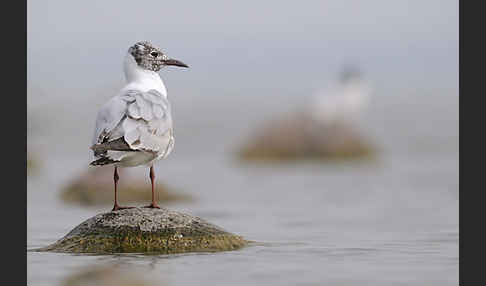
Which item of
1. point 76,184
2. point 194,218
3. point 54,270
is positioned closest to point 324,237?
point 194,218

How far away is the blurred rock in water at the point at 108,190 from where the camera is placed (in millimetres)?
17938

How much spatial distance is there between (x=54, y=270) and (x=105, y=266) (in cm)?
49

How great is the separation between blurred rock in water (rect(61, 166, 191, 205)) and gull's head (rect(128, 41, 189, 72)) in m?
6.18

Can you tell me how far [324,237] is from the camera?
13320 mm

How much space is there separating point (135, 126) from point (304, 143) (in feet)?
55.8

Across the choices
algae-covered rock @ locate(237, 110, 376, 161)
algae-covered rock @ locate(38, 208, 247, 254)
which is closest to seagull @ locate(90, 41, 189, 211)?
algae-covered rock @ locate(38, 208, 247, 254)

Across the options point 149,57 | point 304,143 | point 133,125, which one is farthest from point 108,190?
point 304,143

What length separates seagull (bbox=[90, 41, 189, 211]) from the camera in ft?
35.7

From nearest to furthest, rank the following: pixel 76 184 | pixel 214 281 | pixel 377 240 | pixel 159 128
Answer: pixel 214 281
pixel 159 128
pixel 377 240
pixel 76 184

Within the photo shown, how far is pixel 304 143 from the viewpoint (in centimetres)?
2783

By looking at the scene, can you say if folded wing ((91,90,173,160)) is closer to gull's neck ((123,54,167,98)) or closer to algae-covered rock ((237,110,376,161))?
gull's neck ((123,54,167,98))

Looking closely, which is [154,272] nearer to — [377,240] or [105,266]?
[105,266]

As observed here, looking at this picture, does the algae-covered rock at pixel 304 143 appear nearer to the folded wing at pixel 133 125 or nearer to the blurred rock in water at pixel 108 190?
the blurred rock in water at pixel 108 190

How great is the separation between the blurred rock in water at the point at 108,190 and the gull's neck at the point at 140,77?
6.14m
